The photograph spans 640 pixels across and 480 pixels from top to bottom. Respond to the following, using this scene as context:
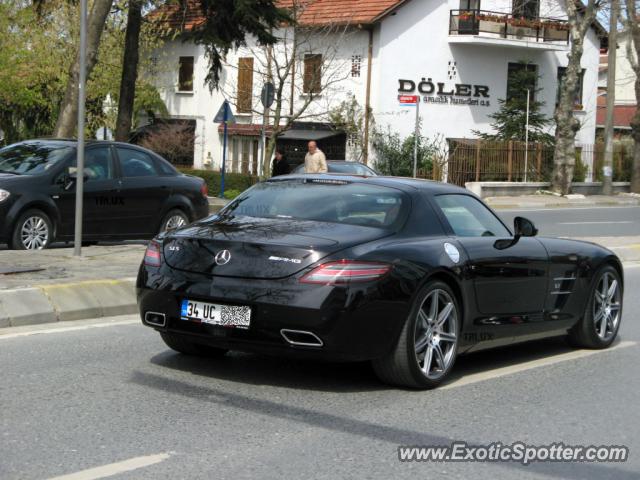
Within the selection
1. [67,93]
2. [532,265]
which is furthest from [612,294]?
[67,93]

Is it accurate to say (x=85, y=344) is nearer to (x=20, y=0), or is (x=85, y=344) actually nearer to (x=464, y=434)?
(x=464, y=434)

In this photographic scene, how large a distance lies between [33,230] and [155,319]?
7.06 meters

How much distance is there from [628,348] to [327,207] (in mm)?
3474

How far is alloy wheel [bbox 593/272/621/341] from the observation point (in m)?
8.91

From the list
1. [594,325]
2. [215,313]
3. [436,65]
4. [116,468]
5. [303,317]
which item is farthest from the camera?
[436,65]

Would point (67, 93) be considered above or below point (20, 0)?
below

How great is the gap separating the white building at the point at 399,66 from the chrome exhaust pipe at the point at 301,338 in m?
32.1

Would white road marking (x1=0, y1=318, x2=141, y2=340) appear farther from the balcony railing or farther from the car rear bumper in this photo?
the balcony railing

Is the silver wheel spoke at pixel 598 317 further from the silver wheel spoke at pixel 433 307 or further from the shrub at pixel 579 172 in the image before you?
the shrub at pixel 579 172

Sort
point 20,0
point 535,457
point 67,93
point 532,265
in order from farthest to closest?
point 20,0 → point 67,93 → point 532,265 → point 535,457

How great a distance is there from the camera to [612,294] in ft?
30.0

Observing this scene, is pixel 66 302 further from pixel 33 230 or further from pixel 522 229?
pixel 33 230

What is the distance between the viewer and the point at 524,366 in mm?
8070

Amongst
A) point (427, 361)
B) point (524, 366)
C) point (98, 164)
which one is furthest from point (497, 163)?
point (427, 361)
